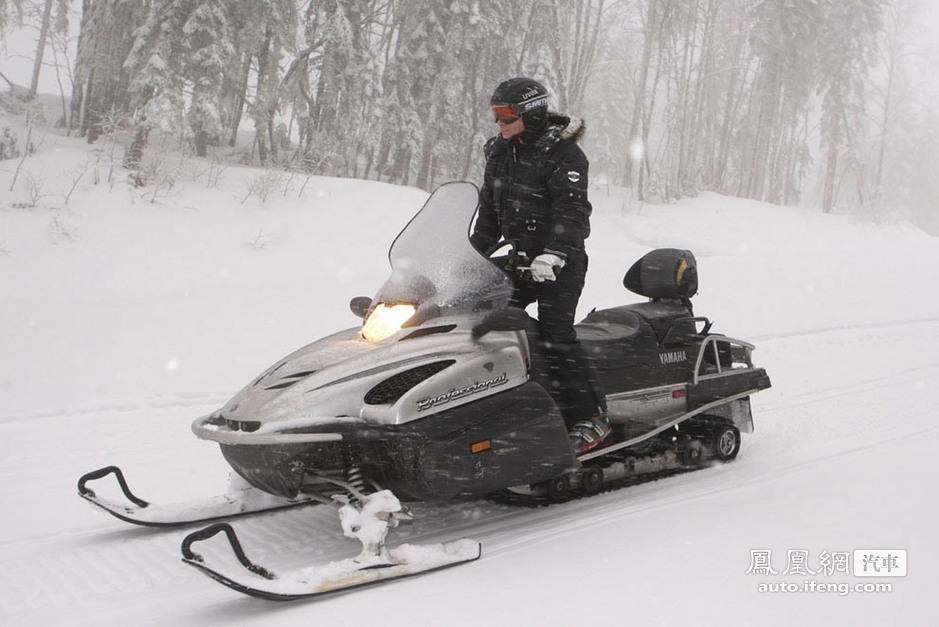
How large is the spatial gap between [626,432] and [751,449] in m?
1.36

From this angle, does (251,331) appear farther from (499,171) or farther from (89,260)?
(499,171)

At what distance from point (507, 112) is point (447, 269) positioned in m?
0.83

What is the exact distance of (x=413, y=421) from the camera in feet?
10.2

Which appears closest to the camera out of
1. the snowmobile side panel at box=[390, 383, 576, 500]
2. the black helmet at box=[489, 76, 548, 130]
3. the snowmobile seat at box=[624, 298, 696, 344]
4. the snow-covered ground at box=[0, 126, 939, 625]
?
the snow-covered ground at box=[0, 126, 939, 625]

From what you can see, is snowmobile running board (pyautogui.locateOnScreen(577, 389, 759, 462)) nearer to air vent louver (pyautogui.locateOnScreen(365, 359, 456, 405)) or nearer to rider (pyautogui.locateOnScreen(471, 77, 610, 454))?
rider (pyautogui.locateOnScreen(471, 77, 610, 454))

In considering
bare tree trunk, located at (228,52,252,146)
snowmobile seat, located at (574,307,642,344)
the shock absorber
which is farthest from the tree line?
the shock absorber

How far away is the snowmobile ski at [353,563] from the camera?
2617 millimetres

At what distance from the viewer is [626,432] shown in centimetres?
421

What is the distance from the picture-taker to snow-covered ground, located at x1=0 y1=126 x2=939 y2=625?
2.79 metres

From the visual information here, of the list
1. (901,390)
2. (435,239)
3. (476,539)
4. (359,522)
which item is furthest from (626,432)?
(901,390)

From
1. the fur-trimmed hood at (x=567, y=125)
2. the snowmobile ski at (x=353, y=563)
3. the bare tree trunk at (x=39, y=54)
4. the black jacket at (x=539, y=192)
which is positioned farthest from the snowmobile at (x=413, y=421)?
the bare tree trunk at (x=39, y=54)

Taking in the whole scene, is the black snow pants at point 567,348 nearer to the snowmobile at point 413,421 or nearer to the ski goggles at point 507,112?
the snowmobile at point 413,421

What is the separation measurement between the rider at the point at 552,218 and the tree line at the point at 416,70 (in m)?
8.22

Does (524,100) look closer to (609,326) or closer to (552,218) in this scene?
(552,218)
